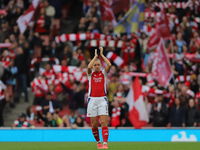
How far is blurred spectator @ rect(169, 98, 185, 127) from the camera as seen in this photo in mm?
17344

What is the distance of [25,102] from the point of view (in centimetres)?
2117

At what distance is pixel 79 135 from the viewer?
1719cm

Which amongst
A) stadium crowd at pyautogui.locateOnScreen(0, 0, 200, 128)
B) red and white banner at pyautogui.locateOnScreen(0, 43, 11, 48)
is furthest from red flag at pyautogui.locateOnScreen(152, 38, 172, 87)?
red and white banner at pyautogui.locateOnScreen(0, 43, 11, 48)

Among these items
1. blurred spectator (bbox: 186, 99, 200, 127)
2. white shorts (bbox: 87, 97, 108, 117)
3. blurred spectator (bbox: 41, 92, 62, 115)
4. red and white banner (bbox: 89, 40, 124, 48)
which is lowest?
blurred spectator (bbox: 186, 99, 200, 127)

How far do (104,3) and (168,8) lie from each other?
12.5 ft

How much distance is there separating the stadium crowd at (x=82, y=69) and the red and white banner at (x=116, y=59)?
156 mm

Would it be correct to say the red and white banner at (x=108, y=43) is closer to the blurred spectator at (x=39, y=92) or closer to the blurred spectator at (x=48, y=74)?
the blurred spectator at (x=48, y=74)

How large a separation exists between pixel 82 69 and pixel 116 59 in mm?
1456

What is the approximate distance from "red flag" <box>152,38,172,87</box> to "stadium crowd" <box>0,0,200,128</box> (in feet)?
1.22

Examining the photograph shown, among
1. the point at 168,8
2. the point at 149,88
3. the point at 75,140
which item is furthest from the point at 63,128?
the point at 168,8

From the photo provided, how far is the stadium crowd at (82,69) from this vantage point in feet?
58.9

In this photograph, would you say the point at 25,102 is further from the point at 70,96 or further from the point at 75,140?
the point at 75,140

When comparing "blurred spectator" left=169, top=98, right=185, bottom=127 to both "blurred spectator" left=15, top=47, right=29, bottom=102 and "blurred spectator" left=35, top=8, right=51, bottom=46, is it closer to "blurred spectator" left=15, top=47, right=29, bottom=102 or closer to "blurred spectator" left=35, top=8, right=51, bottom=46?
"blurred spectator" left=15, top=47, right=29, bottom=102

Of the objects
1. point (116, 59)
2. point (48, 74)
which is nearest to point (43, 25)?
point (48, 74)
